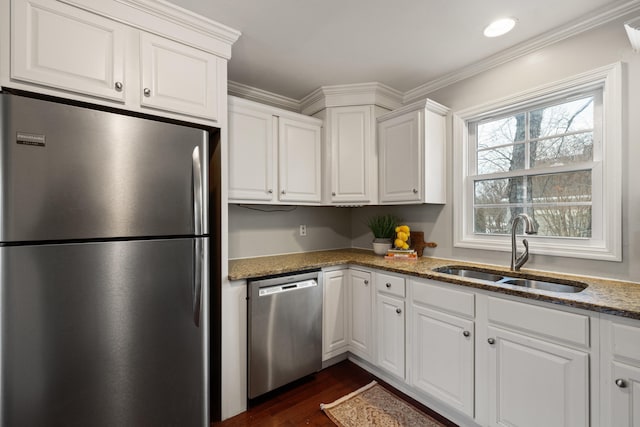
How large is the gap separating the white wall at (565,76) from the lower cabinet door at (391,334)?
0.73 m

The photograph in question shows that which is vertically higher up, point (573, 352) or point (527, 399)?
point (573, 352)

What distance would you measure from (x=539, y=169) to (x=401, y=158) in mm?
973

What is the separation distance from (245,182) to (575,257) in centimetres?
229

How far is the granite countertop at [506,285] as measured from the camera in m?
1.25

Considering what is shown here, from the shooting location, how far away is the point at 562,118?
75.6 inches

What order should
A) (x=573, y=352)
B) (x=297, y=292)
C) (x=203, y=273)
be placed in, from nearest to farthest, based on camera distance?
(x=573, y=352), (x=203, y=273), (x=297, y=292)

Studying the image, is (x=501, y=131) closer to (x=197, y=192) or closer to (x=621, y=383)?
(x=621, y=383)

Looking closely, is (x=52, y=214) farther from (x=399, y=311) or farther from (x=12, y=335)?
(x=399, y=311)

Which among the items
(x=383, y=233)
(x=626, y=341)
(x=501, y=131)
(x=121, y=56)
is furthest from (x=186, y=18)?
(x=626, y=341)

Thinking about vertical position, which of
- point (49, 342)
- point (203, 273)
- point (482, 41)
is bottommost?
point (49, 342)

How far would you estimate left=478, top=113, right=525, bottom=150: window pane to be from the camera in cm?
214

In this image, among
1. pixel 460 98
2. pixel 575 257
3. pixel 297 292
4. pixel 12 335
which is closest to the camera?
pixel 12 335

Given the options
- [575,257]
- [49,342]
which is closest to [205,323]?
[49,342]

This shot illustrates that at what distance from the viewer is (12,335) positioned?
46.1 inches
